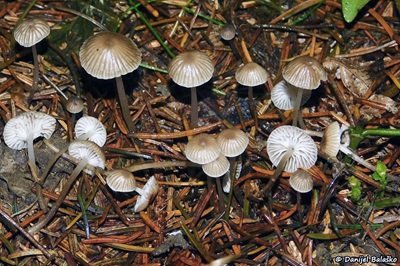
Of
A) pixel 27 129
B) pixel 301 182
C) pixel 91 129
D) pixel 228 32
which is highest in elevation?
pixel 228 32

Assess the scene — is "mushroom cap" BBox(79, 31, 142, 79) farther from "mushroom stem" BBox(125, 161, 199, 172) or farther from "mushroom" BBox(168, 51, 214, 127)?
"mushroom stem" BBox(125, 161, 199, 172)

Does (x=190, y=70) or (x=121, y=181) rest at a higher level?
(x=190, y=70)

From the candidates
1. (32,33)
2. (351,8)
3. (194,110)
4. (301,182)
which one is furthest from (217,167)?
(351,8)

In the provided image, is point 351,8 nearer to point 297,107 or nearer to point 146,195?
point 297,107

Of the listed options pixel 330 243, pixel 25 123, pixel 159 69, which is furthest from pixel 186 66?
pixel 330 243

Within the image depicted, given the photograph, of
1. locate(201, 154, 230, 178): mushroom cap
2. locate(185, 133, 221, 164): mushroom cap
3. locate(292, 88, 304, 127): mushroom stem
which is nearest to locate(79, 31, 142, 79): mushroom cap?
locate(185, 133, 221, 164): mushroom cap

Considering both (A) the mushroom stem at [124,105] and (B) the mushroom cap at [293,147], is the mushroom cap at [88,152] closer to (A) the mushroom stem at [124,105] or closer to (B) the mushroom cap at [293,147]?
(A) the mushroom stem at [124,105]

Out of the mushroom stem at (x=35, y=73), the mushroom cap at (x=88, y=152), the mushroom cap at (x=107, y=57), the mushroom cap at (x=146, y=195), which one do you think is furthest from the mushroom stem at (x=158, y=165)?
the mushroom stem at (x=35, y=73)

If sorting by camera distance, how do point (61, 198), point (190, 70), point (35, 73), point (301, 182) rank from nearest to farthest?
1. point (301, 182)
2. point (190, 70)
3. point (61, 198)
4. point (35, 73)
